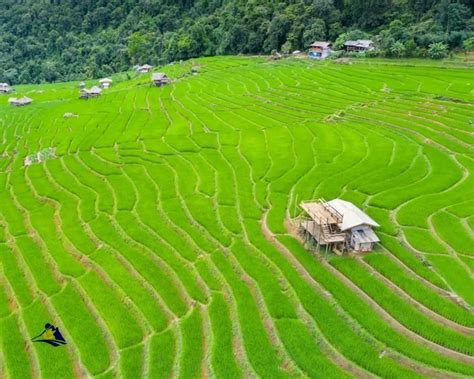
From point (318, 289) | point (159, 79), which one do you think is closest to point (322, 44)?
point (159, 79)

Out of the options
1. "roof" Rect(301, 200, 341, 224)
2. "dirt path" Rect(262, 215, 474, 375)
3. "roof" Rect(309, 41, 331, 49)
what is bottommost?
"dirt path" Rect(262, 215, 474, 375)

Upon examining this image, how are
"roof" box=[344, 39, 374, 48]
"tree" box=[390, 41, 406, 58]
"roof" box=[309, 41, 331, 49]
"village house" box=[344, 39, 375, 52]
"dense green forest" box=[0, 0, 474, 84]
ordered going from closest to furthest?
"tree" box=[390, 41, 406, 58] → "dense green forest" box=[0, 0, 474, 84] → "village house" box=[344, 39, 375, 52] → "roof" box=[344, 39, 374, 48] → "roof" box=[309, 41, 331, 49]

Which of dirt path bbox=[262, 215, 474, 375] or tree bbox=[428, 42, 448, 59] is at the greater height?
tree bbox=[428, 42, 448, 59]

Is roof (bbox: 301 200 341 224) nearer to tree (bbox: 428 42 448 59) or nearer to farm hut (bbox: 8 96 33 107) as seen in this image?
tree (bbox: 428 42 448 59)

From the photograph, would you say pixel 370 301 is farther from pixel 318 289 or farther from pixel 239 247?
pixel 239 247

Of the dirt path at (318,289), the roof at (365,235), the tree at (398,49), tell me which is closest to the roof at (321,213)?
the roof at (365,235)

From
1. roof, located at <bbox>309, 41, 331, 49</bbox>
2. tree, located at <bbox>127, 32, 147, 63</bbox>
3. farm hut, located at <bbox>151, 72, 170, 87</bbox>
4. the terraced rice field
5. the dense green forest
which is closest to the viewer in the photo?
the terraced rice field
